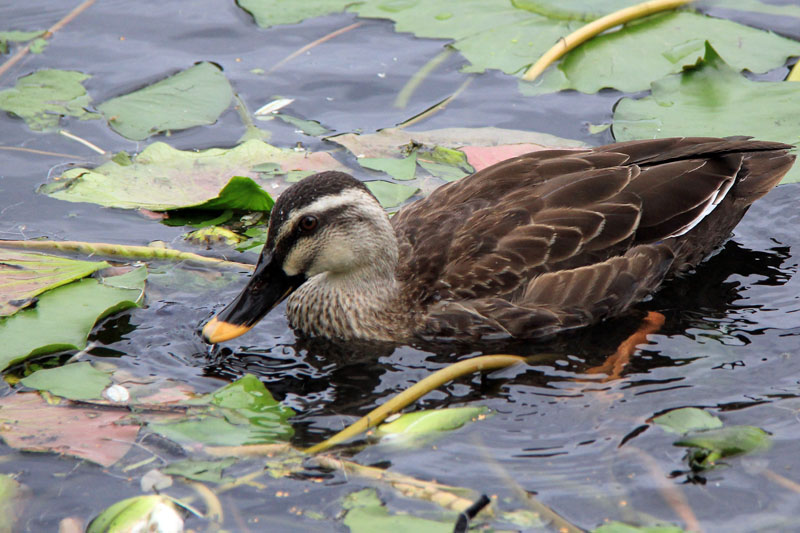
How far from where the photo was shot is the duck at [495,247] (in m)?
7.45

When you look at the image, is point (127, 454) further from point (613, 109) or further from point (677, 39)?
point (677, 39)

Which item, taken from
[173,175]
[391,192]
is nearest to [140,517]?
[173,175]

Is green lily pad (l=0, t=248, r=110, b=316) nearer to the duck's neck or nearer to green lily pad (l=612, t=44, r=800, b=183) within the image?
the duck's neck

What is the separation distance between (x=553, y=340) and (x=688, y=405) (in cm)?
121

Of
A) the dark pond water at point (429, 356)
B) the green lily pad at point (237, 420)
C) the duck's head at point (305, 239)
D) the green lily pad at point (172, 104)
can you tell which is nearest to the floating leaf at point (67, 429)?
the dark pond water at point (429, 356)

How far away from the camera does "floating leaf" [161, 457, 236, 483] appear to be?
20.2 ft

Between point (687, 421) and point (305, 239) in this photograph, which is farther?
point (305, 239)

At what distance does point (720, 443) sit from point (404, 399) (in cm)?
195

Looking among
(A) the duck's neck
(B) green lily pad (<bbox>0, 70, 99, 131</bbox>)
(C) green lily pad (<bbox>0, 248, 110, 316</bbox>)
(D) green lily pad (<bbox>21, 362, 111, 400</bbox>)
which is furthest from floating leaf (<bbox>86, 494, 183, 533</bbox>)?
(B) green lily pad (<bbox>0, 70, 99, 131</bbox>)

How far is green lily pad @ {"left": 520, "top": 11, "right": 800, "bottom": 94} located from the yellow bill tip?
4.54 m

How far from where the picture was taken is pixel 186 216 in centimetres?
912

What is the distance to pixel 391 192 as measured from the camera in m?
9.32

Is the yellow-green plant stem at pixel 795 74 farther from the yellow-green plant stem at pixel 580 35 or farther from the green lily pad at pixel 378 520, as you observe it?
the green lily pad at pixel 378 520

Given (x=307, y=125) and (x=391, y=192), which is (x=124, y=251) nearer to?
(x=391, y=192)
